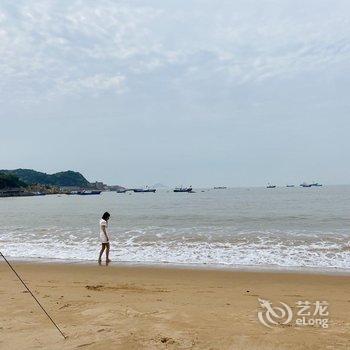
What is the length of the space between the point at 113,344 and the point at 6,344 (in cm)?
147

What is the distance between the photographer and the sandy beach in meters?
5.30

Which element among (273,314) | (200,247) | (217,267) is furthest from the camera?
(200,247)

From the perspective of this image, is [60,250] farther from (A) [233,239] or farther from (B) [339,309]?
(B) [339,309]

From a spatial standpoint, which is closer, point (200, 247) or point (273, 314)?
point (273, 314)

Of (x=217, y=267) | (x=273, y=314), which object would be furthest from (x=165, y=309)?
(x=217, y=267)

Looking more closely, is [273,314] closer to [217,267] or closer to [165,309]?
[165,309]

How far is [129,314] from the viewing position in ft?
21.6

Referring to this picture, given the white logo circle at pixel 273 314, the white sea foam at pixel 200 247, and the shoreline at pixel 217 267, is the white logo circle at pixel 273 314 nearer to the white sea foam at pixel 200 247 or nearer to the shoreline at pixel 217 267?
the shoreline at pixel 217 267

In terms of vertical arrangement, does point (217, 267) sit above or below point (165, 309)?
below

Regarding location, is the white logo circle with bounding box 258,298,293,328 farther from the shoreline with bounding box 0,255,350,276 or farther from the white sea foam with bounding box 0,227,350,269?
the white sea foam with bounding box 0,227,350,269

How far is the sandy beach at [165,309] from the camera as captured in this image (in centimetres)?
530

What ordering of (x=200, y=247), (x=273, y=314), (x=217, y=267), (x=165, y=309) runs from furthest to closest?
(x=200, y=247), (x=217, y=267), (x=165, y=309), (x=273, y=314)

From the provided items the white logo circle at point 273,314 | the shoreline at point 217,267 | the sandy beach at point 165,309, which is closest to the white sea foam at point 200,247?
the shoreline at point 217,267

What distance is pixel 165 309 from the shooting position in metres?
7.00
